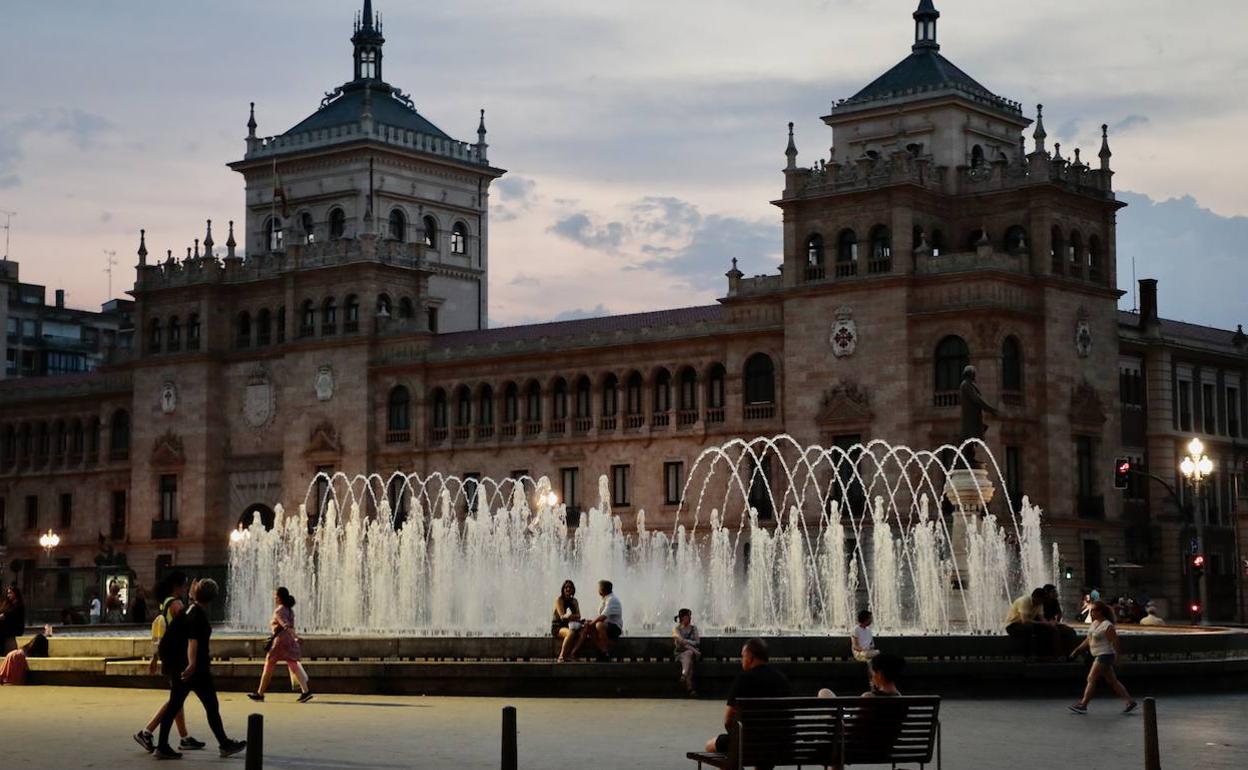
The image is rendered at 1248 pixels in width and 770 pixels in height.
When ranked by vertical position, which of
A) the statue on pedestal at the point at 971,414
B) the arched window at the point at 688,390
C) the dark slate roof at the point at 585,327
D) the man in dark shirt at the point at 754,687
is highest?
the dark slate roof at the point at 585,327

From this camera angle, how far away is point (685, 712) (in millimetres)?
26875

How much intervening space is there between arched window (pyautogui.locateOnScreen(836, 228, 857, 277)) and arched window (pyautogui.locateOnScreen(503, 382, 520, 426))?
15.2 metres

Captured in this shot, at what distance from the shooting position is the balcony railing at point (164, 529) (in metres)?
83.1

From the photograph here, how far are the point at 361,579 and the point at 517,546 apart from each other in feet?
14.7

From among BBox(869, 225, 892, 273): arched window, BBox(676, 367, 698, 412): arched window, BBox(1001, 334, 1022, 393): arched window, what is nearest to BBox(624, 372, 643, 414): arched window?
BBox(676, 367, 698, 412): arched window

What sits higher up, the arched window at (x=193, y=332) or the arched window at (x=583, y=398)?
the arched window at (x=193, y=332)

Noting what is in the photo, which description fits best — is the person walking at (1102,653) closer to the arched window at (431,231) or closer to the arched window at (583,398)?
the arched window at (583,398)

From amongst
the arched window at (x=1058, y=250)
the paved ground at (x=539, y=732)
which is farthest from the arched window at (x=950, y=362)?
the paved ground at (x=539, y=732)

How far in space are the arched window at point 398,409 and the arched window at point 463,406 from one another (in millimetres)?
2217

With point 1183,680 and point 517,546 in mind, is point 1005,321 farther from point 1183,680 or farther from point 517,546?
point 1183,680

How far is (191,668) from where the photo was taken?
73.0ft

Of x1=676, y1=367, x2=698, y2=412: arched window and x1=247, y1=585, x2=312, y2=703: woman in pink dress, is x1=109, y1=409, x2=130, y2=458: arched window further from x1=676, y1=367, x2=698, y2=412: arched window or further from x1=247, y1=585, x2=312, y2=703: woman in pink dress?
x1=247, y1=585, x2=312, y2=703: woman in pink dress

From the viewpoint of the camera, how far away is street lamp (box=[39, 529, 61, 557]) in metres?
81.4

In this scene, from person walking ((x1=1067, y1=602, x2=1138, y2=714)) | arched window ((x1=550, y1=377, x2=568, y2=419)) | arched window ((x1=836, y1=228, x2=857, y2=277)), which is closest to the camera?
person walking ((x1=1067, y1=602, x2=1138, y2=714))
